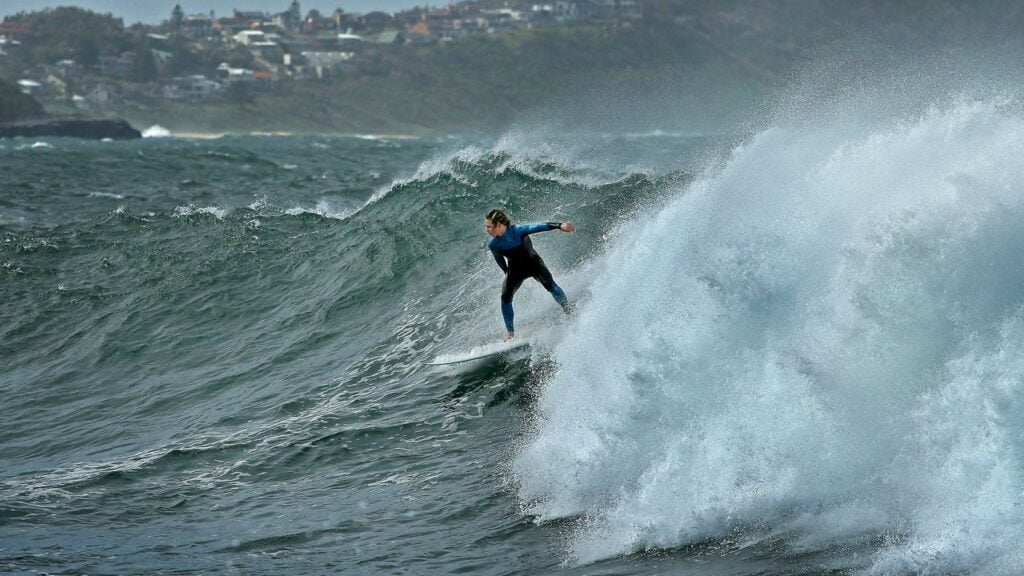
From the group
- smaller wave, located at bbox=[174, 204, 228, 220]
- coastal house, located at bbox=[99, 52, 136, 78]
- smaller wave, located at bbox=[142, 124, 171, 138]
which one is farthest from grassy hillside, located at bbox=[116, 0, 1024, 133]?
smaller wave, located at bbox=[174, 204, 228, 220]

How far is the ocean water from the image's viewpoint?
23.1 ft

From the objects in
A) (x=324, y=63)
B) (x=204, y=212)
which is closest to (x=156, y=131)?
(x=324, y=63)

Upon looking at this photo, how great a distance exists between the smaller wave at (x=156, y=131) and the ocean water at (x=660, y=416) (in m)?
137

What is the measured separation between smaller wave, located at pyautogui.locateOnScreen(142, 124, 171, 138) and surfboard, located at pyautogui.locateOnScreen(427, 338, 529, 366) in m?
139

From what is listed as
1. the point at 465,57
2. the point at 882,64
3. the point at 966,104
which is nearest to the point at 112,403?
the point at 966,104

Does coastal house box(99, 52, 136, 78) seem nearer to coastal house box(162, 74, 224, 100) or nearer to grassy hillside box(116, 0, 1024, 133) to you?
coastal house box(162, 74, 224, 100)

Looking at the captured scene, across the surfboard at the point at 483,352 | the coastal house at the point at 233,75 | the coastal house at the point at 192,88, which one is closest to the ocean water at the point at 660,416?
the surfboard at the point at 483,352

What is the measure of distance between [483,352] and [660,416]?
13.3ft

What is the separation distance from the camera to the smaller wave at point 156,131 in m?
144

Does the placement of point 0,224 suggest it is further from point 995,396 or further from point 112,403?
point 995,396

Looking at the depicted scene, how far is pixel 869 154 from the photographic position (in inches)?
360

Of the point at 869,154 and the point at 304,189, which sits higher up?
the point at 869,154

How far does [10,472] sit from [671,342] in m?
6.71

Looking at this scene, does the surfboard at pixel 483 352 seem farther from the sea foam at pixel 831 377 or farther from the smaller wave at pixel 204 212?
the smaller wave at pixel 204 212
